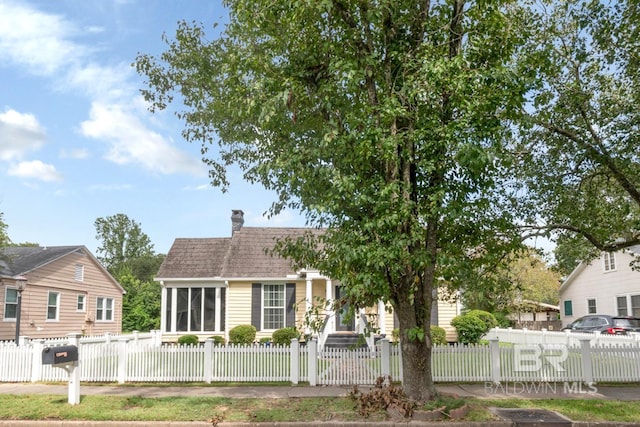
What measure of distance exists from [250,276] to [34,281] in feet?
34.0

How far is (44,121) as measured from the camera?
626 inches

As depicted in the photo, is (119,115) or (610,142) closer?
(610,142)

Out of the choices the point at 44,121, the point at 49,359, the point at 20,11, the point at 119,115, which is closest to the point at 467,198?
the point at 49,359

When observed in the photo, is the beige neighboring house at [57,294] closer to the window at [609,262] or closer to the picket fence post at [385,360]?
the picket fence post at [385,360]

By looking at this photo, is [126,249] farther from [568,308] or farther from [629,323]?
[629,323]

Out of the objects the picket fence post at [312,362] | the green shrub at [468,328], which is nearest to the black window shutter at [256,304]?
the green shrub at [468,328]

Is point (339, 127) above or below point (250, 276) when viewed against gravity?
above

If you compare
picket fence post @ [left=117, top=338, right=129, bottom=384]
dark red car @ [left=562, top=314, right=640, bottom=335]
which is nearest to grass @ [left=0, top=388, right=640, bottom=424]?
picket fence post @ [left=117, top=338, right=129, bottom=384]

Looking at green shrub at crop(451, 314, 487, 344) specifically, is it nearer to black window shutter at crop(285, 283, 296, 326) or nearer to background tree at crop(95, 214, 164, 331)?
black window shutter at crop(285, 283, 296, 326)

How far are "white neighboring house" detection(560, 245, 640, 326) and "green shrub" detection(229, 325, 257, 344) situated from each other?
53.2ft

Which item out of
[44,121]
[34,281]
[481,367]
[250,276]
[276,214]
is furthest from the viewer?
[34,281]

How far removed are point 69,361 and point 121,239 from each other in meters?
68.0

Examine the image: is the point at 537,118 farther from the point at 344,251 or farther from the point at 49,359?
the point at 49,359

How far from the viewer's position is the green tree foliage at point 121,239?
7150 cm
